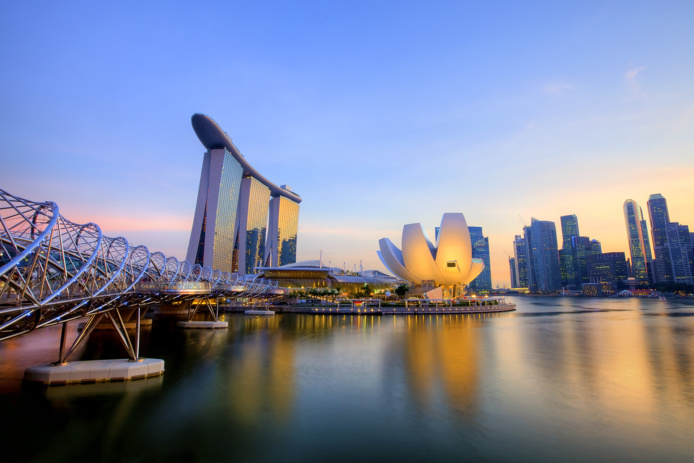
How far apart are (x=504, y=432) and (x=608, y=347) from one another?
19.1m

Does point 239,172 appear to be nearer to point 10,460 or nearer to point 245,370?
point 245,370

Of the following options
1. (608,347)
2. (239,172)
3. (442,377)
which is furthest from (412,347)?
(239,172)

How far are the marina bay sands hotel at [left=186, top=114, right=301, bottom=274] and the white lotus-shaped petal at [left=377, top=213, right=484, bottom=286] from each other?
158 feet

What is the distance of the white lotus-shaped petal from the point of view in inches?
2346

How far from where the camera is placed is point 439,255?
60.9m

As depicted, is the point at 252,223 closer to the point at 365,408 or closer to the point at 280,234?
the point at 280,234

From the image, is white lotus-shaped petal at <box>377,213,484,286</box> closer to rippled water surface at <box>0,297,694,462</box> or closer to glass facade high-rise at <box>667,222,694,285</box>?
rippled water surface at <box>0,297,694,462</box>

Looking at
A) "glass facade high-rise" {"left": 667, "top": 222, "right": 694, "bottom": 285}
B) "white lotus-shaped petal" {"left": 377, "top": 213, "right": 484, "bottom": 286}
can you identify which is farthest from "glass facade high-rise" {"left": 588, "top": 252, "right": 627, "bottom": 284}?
"white lotus-shaped petal" {"left": 377, "top": 213, "right": 484, "bottom": 286}

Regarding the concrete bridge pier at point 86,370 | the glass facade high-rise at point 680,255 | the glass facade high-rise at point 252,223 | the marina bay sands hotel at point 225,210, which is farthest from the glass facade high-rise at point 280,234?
the glass facade high-rise at point 680,255

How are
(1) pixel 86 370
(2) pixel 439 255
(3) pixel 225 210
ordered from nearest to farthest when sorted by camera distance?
(1) pixel 86 370 < (2) pixel 439 255 < (3) pixel 225 210

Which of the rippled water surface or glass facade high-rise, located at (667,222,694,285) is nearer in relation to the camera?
the rippled water surface

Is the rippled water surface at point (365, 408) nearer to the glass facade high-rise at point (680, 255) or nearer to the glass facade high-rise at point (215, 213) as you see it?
the glass facade high-rise at point (215, 213)

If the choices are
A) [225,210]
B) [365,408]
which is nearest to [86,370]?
[365,408]

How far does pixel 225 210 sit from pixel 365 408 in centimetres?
8888
